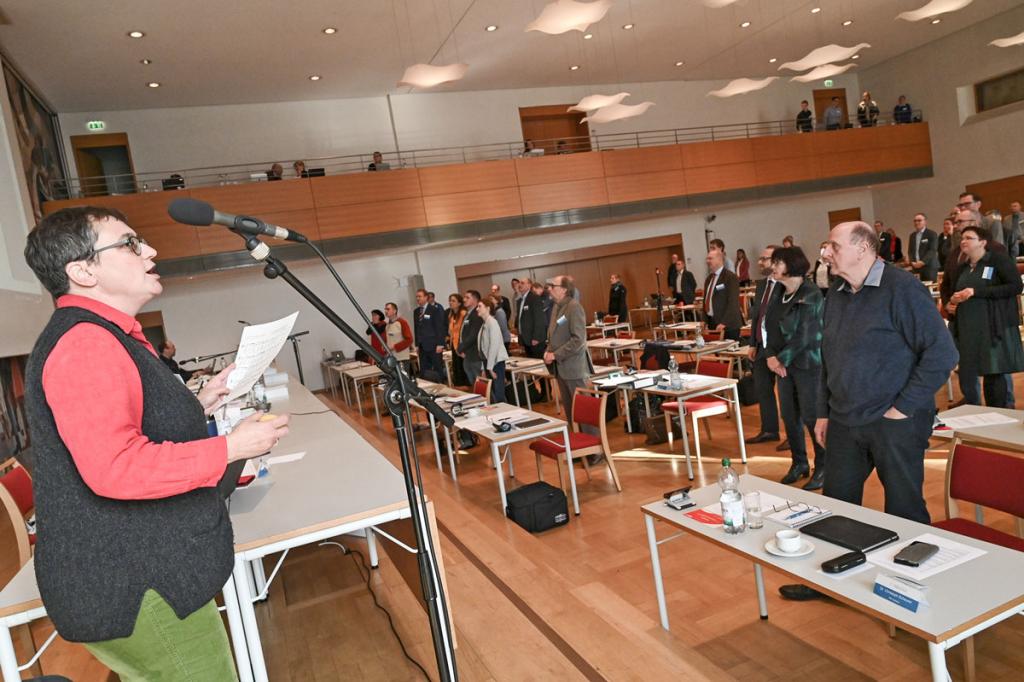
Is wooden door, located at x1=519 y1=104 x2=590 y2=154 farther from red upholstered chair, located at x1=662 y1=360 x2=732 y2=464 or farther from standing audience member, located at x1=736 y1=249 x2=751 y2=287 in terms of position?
red upholstered chair, located at x1=662 y1=360 x2=732 y2=464

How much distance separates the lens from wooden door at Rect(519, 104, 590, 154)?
15523mm

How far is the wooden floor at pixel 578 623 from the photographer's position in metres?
2.49

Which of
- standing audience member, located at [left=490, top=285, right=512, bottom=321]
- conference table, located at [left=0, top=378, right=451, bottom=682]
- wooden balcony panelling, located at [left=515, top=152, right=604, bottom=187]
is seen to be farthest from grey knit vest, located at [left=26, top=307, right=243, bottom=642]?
wooden balcony panelling, located at [left=515, top=152, right=604, bottom=187]

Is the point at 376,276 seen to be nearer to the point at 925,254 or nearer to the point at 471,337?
the point at 471,337

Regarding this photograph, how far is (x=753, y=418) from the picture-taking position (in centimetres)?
684

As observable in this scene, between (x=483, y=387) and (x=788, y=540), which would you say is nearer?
(x=788, y=540)

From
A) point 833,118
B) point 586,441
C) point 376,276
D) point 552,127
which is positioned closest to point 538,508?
point 586,441

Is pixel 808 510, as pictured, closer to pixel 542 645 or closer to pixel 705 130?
pixel 542 645

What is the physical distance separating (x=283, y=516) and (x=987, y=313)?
5068 millimetres

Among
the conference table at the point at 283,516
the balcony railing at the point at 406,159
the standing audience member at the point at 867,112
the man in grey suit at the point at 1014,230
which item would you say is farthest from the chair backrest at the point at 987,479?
the standing audience member at the point at 867,112

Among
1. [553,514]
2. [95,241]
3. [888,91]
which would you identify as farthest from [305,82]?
[888,91]

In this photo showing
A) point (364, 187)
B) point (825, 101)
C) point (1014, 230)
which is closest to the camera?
point (1014, 230)

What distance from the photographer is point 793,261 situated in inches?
183

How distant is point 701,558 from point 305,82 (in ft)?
38.9
